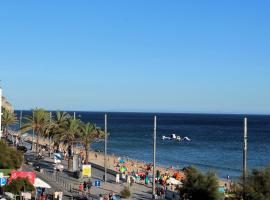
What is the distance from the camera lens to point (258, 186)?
25516mm

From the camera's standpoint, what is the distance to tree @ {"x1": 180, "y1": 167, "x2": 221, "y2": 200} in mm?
29703

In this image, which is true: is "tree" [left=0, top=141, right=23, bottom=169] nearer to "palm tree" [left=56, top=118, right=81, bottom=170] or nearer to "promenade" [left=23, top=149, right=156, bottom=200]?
"promenade" [left=23, top=149, right=156, bottom=200]

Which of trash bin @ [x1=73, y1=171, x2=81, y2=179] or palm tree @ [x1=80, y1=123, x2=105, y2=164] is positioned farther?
palm tree @ [x1=80, y1=123, x2=105, y2=164]

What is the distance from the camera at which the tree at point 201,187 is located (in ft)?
97.5

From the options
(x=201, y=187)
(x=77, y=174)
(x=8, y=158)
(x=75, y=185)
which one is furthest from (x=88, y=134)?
(x=201, y=187)

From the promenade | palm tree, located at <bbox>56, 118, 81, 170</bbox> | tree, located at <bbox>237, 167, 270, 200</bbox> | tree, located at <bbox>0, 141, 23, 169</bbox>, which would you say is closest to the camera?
tree, located at <bbox>237, 167, 270, 200</bbox>

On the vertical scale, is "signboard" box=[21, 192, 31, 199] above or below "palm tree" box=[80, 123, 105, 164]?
below

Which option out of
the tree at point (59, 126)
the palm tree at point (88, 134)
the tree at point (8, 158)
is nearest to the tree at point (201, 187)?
the tree at point (8, 158)

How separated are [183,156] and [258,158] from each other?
1306 cm

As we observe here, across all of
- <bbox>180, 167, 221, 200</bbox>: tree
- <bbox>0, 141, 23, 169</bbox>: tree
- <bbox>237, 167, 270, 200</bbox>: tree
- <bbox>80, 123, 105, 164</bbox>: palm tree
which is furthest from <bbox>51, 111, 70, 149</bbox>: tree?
<bbox>237, 167, 270, 200</bbox>: tree

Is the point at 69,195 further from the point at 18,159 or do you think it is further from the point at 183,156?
the point at 183,156

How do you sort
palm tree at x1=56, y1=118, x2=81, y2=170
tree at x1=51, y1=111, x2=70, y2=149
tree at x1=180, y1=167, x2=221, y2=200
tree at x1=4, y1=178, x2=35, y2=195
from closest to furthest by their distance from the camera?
tree at x1=180, y1=167, x2=221, y2=200 < tree at x1=4, y1=178, x2=35, y2=195 < palm tree at x1=56, y1=118, x2=81, y2=170 < tree at x1=51, y1=111, x2=70, y2=149

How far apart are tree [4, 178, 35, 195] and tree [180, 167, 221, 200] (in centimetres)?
974

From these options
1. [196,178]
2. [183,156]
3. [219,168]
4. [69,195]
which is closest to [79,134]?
[69,195]
